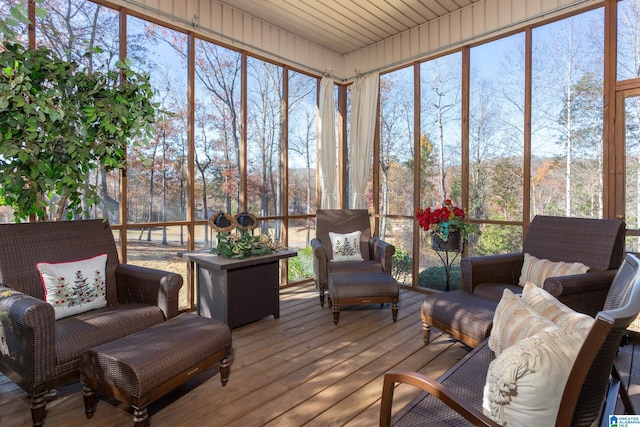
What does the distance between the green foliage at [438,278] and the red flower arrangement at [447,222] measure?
60cm

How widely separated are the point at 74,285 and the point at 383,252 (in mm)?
2716

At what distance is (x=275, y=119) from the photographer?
4492 mm

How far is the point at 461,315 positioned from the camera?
251 cm

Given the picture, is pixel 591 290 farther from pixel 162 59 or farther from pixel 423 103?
pixel 162 59

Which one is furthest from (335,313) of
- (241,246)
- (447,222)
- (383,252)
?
(447,222)

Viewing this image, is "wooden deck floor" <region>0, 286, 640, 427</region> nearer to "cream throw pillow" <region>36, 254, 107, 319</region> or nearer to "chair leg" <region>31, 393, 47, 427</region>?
"chair leg" <region>31, 393, 47, 427</region>

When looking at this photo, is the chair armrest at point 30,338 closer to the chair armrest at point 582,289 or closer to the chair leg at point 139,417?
the chair leg at point 139,417

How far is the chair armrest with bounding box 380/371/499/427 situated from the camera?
3.56 feet

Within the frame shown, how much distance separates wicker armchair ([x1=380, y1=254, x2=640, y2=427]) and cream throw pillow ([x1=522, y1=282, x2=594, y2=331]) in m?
0.09

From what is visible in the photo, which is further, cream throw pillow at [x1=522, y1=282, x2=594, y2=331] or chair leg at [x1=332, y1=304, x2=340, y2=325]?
chair leg at [x1=332, y1=304, x2=340, y2=325]

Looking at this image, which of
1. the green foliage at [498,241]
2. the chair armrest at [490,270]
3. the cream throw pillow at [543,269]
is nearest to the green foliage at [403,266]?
the green foliage at [498,241]

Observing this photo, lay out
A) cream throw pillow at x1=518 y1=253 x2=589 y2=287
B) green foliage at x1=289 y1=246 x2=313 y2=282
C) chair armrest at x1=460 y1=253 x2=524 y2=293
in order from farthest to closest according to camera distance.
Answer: green foliage at x1=289 y1=246 x2=313 y2=282 → chair armrest at x1=460 y1=253 x2=524 y2=293 → cream throw pillow at x1=518 y1=253 x2=589 y2=287

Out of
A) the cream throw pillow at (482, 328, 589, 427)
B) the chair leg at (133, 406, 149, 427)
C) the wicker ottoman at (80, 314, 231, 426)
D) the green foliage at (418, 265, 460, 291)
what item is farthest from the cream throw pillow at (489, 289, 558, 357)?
the green foliage at (418, 265, 460, 291)

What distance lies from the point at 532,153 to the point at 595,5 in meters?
1.35
